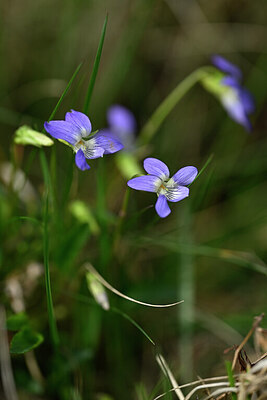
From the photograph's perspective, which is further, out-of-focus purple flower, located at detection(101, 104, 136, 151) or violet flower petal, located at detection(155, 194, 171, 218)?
out-of-focus purple flower, located at detection(101, 104, 136, 151)

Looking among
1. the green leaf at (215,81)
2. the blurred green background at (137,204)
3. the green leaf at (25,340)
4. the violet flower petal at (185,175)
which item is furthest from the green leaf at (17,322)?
the green leaf at (215,81)

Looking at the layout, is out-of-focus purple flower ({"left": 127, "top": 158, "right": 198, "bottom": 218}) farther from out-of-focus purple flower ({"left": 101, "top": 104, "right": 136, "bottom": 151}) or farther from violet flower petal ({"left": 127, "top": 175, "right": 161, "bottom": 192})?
out-of-focus purple flower ({"left": 101, "top": 104, "right": 136, "bottom": 151})

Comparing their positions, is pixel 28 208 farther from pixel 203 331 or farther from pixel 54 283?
pixel 203 331

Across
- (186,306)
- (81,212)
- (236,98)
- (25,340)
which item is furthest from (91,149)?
(236,98)

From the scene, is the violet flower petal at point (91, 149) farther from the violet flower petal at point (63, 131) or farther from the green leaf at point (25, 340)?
the green leaf at point (25, 340)

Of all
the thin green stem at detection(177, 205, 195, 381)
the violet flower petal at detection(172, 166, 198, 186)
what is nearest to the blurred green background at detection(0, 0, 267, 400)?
the thin green stem at detection(177, 205, 195, 381)

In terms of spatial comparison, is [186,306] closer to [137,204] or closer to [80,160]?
[137,204]

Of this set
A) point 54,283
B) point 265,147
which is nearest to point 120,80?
point 265,147
